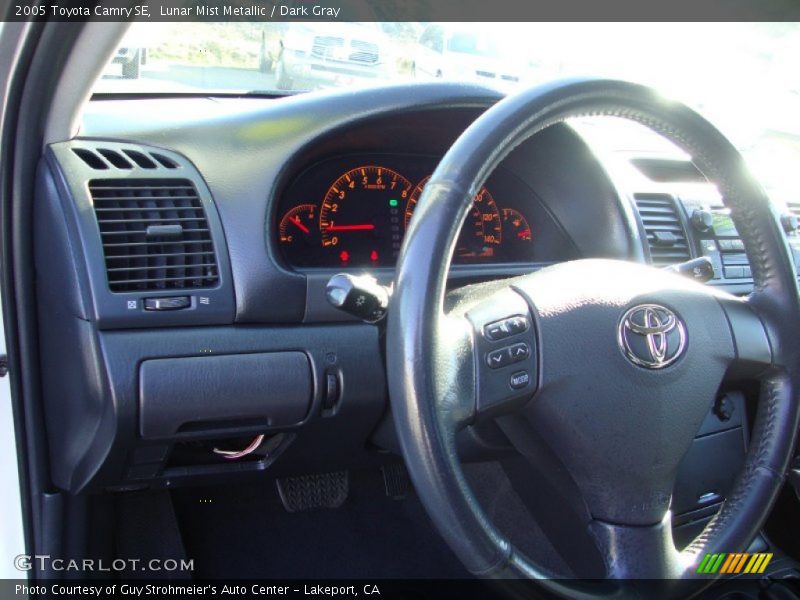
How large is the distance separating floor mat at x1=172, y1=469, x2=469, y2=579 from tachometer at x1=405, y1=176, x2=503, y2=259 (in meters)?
0.74

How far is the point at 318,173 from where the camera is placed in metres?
1.93

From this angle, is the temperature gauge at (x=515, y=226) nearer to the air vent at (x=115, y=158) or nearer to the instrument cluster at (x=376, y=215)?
the instrument cluster at (x=376, y=215)

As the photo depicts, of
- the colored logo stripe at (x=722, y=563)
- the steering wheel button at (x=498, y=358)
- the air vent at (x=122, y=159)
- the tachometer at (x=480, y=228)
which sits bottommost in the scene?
the colored logo stripe at (x=722, y=563)

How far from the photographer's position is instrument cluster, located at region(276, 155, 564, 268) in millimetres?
1905

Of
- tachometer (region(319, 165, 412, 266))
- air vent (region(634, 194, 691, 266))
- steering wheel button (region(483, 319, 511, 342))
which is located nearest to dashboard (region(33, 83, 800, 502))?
tachometer (region(319, 165, 412, 266))

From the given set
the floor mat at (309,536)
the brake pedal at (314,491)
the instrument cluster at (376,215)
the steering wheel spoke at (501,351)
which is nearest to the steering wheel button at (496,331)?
the steering wheel spoke at (501,351)

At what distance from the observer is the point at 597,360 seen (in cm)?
137

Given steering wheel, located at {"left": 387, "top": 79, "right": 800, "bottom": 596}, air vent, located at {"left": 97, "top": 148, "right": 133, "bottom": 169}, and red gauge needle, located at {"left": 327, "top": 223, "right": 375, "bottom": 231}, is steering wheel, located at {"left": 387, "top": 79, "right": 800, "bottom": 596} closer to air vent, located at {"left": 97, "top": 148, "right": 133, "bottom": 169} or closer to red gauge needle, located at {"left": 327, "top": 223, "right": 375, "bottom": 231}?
red gauge needle, located at {"left": 327, "top": 223, "right": 375, "bottom": 231}

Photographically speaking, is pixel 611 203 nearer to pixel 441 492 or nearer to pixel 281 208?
pixel 281 208

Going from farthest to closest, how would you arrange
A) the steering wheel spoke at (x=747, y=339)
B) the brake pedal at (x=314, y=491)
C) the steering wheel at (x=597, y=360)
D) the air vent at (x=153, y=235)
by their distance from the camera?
1. the brake pedal at (x=314, y=491)
2. the air vent at (x=153, y=235)
3. the steering wheel spoke at (x=747, y=339)
4. the steering wheel at (x=597, y=360)

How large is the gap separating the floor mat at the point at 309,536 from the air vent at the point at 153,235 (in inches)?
31.2

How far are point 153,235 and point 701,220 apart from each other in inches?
60.6

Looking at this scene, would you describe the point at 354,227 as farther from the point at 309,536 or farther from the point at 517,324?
the point at 309,536

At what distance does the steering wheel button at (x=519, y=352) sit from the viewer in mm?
1313
